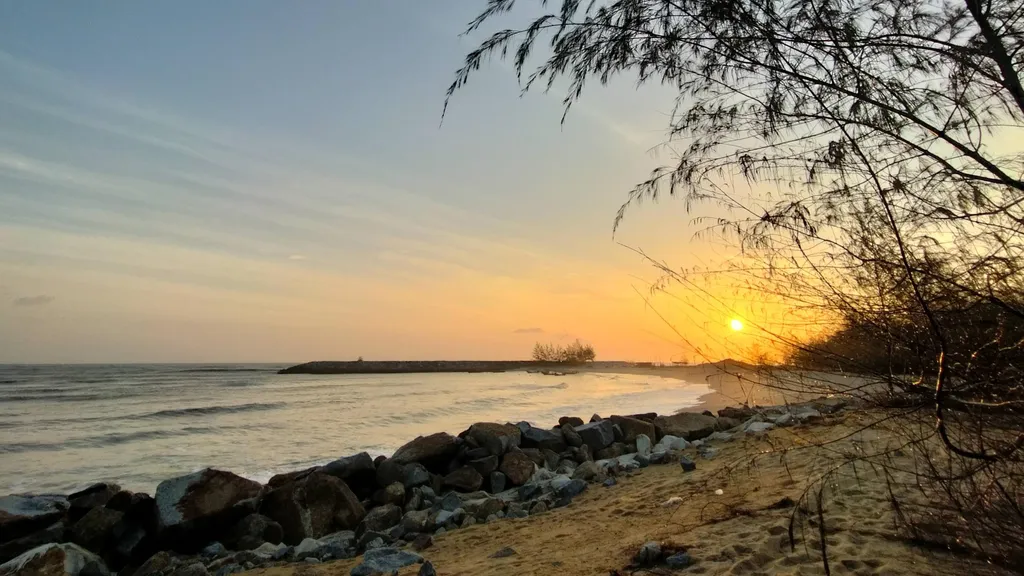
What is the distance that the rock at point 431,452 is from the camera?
9789mm

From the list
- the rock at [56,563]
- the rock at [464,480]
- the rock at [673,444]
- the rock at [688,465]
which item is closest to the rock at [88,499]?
the rock at [56,563]

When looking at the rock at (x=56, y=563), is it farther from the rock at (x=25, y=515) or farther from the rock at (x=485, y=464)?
the rock at (x=485, y=464)

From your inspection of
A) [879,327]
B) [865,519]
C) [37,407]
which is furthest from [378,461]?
[37,407]

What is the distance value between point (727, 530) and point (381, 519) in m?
4.81

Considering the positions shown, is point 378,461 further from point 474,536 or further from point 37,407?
point 37,407

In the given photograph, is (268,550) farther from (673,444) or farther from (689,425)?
(689,425)

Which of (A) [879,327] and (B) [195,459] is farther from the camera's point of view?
(B) [195,459]

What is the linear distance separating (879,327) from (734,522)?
8.85 feet

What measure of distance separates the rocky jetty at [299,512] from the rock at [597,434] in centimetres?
108

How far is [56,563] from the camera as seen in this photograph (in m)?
5.92

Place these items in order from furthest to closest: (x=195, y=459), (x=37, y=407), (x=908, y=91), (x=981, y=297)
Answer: (x=37, y=407)
(x=195, y=459)
(x=908, y=91)
(x=981, y=297)

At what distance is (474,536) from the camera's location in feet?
20.0

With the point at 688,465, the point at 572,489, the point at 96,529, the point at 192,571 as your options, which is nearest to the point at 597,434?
the point at 688,465

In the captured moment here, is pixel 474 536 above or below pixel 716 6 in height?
below
